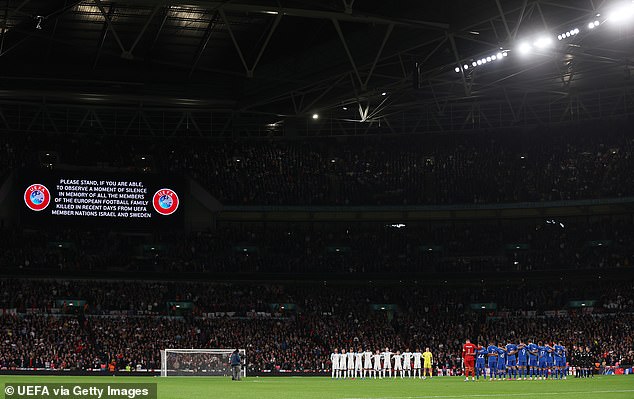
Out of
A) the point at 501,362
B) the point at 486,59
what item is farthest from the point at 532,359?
the point at 486,59

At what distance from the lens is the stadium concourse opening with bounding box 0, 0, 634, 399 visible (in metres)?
52.3

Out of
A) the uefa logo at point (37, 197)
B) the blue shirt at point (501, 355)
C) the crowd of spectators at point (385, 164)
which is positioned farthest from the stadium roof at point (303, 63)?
the blue shirt at point (501, 355)

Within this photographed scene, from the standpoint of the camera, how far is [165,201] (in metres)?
64.7

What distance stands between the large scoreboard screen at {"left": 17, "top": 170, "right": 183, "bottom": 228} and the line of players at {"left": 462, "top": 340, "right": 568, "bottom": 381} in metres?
30.0

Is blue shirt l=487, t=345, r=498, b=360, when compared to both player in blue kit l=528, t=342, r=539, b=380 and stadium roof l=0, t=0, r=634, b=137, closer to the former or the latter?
player in blue kit l=528, t=342, r=539, b=380

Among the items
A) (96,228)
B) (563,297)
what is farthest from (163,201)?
(563,297)

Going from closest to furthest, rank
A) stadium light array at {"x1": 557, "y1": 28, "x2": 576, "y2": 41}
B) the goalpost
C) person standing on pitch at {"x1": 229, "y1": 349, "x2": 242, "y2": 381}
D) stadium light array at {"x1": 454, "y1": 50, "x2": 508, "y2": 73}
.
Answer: stadium light array at {"x1": 557, "y1": 28, "x2": 576, "y2": 41}
person standing on pitch at {"x1": 229, "y1": 349, "x2": 242, "y2": 381}
stadium light array at {"x1": 454, "y1": 50, "x2": 508, "y2": 73}
the goalpost

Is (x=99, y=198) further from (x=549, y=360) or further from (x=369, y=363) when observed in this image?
(x=549, y=360)

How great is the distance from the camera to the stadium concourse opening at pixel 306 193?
2058 inches

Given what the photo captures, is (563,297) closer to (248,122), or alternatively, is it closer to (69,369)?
(248,122)

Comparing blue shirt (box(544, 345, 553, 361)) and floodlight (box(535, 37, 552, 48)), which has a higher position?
floodlight (box(535, 37, 552, 48))

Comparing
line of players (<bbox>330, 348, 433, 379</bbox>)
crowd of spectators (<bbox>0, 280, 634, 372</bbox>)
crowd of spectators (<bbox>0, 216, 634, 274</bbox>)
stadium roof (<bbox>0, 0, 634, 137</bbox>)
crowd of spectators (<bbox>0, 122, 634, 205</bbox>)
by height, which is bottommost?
line of players (<bbox>330, 348, 433, 379</bbox>)

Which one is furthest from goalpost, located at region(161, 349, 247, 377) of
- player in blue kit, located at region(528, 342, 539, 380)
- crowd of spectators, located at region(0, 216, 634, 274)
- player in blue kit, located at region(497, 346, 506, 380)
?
player in blue kit, located at region(528, 342, 539, 380)

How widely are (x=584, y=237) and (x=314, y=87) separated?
25490 mm
